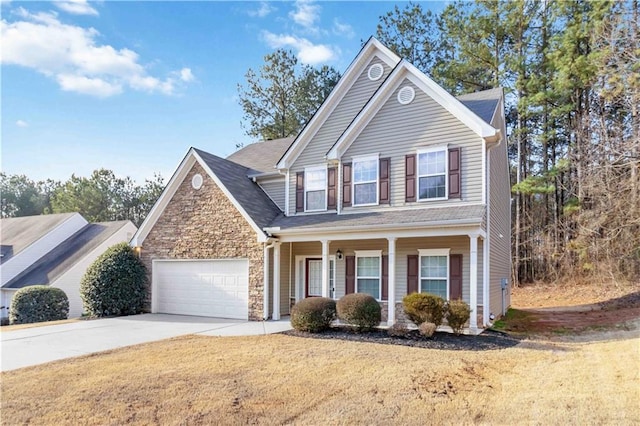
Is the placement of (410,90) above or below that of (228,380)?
above

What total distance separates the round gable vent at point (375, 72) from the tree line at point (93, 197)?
1249 inches

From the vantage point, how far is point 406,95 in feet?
42.9

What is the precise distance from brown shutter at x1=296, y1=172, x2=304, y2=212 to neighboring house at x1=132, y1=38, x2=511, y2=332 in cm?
5

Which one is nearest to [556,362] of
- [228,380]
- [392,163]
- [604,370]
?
[604,370]

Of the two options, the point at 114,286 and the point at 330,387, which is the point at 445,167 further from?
the point at 114,286

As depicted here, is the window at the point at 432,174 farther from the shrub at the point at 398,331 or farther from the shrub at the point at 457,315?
the shrub at the point at 398,331

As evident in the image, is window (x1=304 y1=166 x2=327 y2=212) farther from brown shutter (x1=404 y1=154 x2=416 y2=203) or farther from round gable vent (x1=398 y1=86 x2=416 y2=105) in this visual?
round gable vent (x1=398 y1=86 x2=416 y2=105)

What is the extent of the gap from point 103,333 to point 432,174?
33.7ft

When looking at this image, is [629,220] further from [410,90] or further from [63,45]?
[63,45]

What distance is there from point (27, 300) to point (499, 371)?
1699 cm

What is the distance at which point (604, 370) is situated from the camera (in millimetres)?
6695

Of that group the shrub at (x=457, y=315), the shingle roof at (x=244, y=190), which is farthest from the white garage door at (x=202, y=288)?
the shrub at (x=457, y=315)

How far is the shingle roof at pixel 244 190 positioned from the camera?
14.1 m

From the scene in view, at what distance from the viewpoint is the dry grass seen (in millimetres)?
5004
